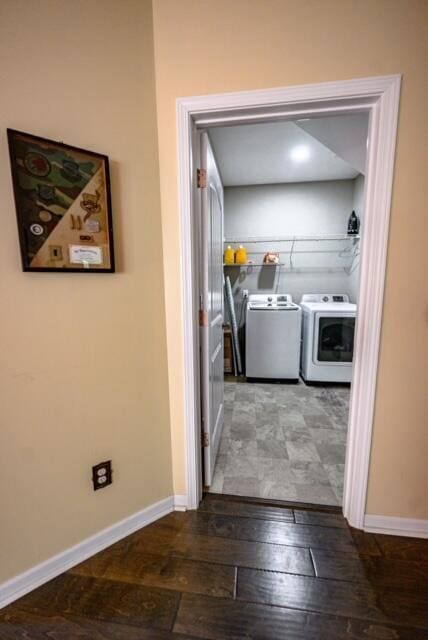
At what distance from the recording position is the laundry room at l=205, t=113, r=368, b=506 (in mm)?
1795

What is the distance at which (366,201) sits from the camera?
46.4 inches

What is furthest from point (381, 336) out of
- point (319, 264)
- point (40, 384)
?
point (319, 264)

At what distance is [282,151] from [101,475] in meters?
3.00

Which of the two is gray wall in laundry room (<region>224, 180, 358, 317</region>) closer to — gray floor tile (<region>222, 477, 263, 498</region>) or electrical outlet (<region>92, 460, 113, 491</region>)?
gray floor tile (<region>222, 477, 263, 498</region>)

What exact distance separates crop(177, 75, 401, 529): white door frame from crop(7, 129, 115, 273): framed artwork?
356mm

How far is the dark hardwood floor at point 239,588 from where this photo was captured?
95cm

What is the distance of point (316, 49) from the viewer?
1087 mm

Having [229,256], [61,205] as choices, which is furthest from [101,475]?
[229,256]

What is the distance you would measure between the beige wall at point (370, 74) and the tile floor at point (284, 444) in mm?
431

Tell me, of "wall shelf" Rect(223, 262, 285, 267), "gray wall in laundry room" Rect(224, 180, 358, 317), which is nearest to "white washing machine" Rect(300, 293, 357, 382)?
"gray wall in laundry room" Rect(224, 180, 358, 317)

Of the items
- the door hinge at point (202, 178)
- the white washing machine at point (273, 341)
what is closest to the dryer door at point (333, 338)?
the white washing machine at point (273, 341)

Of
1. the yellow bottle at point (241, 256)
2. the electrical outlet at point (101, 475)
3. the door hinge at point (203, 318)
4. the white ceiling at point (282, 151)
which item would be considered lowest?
the electrical outlet at point (101, 475)

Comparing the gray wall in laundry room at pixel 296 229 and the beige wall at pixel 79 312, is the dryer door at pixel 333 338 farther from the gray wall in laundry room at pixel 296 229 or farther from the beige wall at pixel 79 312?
the beige wall at pixel 79 312

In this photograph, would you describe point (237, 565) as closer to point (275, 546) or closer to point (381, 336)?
point (275, 546)
